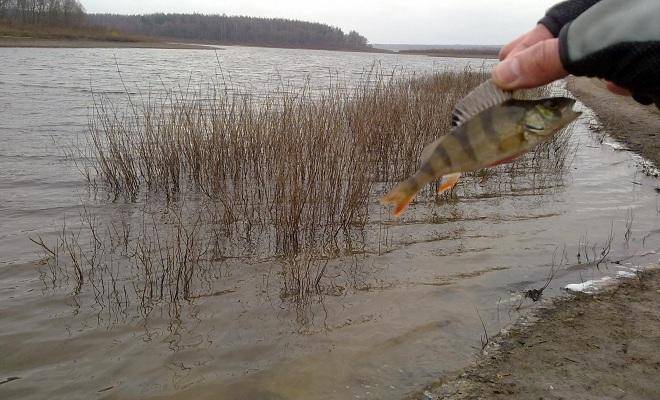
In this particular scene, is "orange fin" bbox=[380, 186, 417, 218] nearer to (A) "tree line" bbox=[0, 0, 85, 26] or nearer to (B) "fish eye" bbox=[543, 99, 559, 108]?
(B) "fish eye" bbox=[543, 99, 559, 108]

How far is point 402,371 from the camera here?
3.69m

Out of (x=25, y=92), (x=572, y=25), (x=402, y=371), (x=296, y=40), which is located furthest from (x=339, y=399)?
(x=296, y=40)

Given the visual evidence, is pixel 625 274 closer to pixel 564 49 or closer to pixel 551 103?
pixel 551 103

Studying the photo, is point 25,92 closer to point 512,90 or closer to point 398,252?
point 398,252

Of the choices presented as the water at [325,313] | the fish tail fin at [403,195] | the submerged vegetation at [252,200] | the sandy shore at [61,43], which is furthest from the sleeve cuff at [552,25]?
the sandy shore at [61,43]

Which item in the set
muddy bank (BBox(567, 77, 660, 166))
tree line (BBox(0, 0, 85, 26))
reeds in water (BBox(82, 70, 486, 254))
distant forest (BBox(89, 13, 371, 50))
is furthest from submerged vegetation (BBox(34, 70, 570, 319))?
distant forest (BBox(89, 13, 371, 50))

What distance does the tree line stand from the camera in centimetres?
6544

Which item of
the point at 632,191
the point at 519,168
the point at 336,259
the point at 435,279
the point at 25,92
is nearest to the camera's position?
the point at 435,279

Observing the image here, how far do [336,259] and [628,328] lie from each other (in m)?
2.87

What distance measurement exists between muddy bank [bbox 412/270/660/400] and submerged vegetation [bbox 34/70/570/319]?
1651mm

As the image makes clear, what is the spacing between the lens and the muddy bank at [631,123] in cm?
1254

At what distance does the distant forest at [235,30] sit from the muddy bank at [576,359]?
403ft

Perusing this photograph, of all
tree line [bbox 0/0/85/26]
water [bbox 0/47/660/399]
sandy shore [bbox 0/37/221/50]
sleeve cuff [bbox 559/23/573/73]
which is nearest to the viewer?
sleeve cuff [bbox 559/23/573/73]

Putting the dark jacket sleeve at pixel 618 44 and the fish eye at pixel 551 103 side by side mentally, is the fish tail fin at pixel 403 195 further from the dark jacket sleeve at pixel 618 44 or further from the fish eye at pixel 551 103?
the dark jacket sleeve at pixel 618 44
